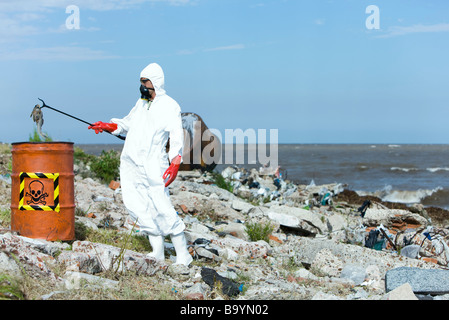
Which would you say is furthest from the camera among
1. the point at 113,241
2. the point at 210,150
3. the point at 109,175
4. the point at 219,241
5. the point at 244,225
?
the point at 210,150

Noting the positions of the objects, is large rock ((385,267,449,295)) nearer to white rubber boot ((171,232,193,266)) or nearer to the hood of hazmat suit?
white rubber boot ((171,232,193,266))

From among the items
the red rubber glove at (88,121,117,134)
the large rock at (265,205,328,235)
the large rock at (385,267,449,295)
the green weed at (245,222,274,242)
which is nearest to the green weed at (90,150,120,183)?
the large rock at (265,205,328,235)

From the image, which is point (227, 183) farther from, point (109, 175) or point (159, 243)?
point (159, 243)

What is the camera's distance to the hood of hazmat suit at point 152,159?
5809mm

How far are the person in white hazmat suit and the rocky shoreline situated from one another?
1.37 ft

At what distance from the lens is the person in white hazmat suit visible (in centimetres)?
580

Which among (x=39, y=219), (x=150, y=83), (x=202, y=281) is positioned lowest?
(x=202, y=281)

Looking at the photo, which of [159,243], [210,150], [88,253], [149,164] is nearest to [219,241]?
[159,243]

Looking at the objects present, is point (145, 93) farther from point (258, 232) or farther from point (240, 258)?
point (258, 232)

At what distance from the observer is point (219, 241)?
7.05 m

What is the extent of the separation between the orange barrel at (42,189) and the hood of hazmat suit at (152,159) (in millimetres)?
656

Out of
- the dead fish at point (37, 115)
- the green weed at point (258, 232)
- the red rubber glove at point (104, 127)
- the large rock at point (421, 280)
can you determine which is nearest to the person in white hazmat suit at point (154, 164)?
the red rubber glove at point (104, 127)

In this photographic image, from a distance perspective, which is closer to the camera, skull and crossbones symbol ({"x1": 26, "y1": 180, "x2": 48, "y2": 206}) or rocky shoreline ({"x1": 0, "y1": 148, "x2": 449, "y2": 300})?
rocky shoreline ({"x1": 0, "y1": 148, "x2": 449, "y2": 300})

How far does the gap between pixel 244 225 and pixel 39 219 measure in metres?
3.44
